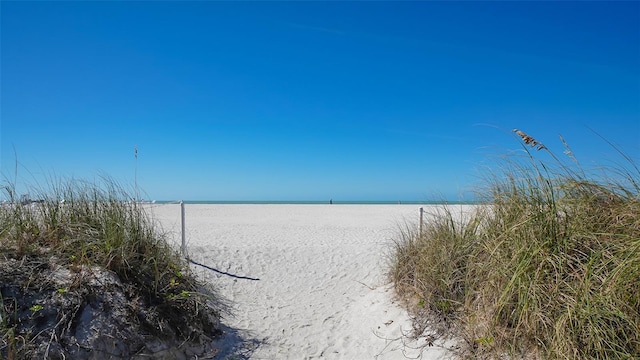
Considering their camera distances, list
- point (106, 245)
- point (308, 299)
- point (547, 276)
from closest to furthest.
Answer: point (547, 276)
point (106, 245)
point (308, 299)

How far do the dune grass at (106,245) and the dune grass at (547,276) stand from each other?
286cm

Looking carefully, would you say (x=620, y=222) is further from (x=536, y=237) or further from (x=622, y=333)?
(x=622, y=333)

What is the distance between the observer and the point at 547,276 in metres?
3.34

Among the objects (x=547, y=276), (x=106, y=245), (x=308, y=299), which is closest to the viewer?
(x=547, y=276)

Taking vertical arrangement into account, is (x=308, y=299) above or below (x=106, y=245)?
below

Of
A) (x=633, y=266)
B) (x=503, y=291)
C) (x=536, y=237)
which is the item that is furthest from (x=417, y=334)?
(x=633, y=266)

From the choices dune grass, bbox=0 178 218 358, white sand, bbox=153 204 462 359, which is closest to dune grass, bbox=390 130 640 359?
white sand, bbox=153 204 462 359

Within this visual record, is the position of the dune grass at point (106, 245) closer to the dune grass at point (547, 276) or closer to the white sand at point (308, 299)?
the white sand at point (308, 299)

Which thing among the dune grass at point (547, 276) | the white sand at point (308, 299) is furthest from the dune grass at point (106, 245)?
the dune grass at point (547, 276)

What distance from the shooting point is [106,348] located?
3480mm

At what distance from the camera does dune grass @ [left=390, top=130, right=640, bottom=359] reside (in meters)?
2.96

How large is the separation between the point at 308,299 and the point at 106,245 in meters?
3.77

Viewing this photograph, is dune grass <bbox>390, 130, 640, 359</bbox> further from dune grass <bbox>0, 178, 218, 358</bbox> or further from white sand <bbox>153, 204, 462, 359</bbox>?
dune grass <bbox>0, 178, 218, 358</bbox>

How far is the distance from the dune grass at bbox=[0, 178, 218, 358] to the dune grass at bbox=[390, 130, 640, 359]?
286 centimetres
